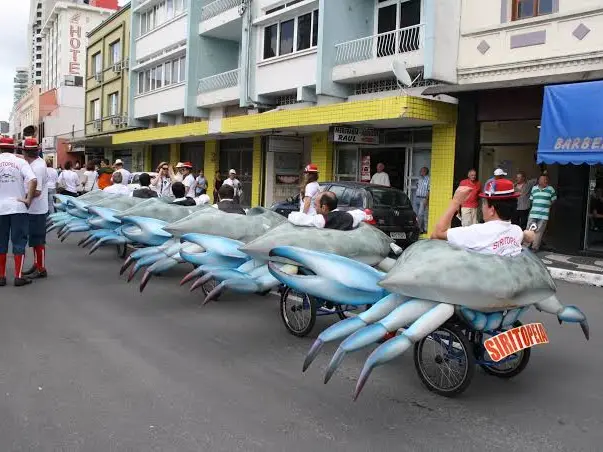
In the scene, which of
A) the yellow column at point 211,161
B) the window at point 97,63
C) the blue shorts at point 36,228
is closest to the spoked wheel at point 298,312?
the blue shorts at point 36,228

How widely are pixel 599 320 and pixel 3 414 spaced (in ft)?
20.8

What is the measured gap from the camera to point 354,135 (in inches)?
682

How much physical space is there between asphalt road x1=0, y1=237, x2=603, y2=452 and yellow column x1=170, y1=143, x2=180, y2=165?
928 inches

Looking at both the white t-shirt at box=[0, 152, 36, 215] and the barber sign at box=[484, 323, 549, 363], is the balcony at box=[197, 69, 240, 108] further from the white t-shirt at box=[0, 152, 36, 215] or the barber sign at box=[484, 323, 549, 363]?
the barber sign at box=[484, 323, 549, 363]

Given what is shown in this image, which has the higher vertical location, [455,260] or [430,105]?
[430,105]

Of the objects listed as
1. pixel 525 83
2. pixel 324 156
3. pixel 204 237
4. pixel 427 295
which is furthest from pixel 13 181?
pixel 324 156

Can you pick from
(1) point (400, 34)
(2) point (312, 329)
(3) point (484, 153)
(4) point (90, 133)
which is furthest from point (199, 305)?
(4) point (90, 133)

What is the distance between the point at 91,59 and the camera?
4147cm

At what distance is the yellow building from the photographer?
114ft

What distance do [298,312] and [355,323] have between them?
1.88m

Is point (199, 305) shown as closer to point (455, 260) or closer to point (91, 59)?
point (455, 260)

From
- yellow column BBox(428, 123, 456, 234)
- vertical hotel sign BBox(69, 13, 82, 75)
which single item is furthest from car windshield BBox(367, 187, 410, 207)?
vertical hotel sign BBox(69, 13, 82, 75)

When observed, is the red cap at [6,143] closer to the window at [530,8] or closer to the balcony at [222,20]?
the window at [530,8]

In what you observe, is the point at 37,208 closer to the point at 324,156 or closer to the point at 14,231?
the point at 14,231
